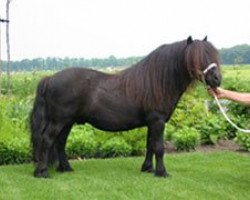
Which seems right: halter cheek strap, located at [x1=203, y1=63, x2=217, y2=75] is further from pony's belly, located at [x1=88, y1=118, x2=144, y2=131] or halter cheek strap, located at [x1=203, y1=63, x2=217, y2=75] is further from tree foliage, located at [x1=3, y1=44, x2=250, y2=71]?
tree foliage, located at [x1=3, y1=44, x2=250, y2=71]

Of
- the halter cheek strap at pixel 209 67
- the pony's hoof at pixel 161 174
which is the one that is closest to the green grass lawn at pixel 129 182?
the pony's hoof at pixel 161 174

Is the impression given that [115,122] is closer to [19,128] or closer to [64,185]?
[64,185]

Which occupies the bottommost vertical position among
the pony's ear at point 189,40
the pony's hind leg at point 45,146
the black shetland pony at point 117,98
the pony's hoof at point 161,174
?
the pony's hoof at point 161,174

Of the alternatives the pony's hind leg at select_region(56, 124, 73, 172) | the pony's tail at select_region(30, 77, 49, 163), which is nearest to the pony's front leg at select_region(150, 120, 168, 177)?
the pony's hind leg at select_region(56, 124, 73, 172)

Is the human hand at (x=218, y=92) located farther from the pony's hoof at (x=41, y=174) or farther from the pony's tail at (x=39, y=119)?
the pony's hoof at (x=41, y=174)

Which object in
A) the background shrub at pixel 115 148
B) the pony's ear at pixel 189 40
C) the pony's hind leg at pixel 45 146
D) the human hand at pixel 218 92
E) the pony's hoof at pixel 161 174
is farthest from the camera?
the background shrub at pixel 115 148

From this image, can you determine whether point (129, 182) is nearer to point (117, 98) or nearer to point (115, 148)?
point (117, 98)

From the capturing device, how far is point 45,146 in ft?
22.4

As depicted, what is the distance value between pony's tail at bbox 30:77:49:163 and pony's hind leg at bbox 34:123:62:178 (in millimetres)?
62

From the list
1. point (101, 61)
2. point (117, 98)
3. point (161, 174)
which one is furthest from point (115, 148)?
point (101, 61)

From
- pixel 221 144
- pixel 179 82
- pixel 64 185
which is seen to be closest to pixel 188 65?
pixel 179 82

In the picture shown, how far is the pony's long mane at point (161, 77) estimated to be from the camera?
6.70m

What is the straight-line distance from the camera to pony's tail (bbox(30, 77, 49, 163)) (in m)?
6.88

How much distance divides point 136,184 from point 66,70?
64.6 inches
